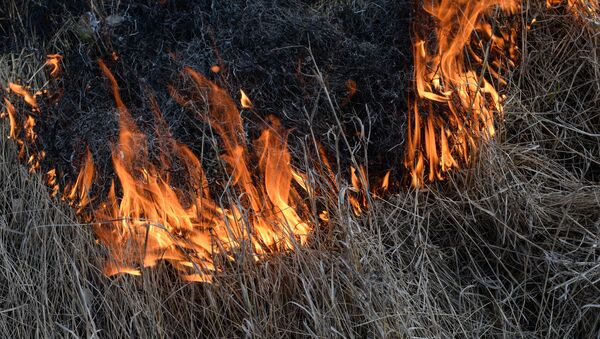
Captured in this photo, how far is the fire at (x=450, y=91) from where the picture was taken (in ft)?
9.46

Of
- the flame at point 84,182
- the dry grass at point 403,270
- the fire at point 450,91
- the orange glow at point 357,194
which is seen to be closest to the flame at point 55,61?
the dry grass at point 403,270

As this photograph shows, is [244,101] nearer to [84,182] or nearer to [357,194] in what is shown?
[357,194]

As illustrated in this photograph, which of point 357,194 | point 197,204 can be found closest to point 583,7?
point 357,194

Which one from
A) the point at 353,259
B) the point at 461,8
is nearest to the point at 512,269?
the point at 353,259

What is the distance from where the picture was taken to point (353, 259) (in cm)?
243

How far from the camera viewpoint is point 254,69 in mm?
2963

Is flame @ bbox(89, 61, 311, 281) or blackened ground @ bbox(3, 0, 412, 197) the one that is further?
blackened ground @ bbox(3, 0, 412, 197)

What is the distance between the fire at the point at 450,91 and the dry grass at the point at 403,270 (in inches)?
3.4

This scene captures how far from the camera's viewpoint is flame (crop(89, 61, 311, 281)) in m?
2.61

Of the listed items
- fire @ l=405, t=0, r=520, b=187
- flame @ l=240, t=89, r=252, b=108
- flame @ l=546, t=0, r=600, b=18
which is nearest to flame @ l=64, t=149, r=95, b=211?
flame @ l=240, t=89, r=252, b=108

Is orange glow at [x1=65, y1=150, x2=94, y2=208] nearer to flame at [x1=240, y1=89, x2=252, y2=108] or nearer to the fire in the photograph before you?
flame at [x1=240, y1=89, x2=252, y2=108]

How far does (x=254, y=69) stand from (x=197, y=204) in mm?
610

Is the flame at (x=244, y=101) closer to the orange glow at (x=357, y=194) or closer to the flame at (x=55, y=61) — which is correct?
the orange glow at (x=357, y=194)

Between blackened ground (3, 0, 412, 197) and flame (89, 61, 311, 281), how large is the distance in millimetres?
73
